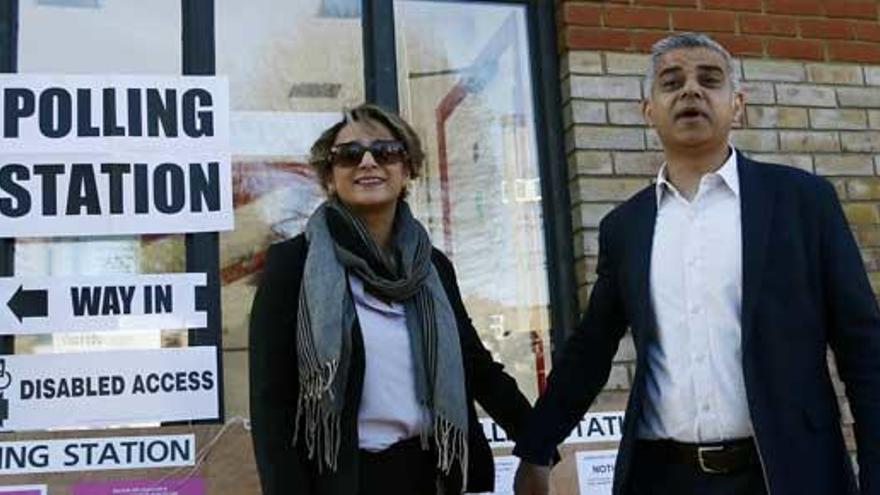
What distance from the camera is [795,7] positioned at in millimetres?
4539

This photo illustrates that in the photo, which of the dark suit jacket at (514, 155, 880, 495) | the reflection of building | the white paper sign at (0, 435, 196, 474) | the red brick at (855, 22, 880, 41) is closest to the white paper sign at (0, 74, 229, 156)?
the reflection of building

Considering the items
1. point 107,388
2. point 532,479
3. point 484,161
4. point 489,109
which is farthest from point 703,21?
point 107,388

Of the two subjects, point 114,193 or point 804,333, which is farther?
point 114,193

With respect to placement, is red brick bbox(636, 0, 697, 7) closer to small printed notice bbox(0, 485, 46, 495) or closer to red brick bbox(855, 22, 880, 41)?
red brick bbox(855, 22, 880, 41)

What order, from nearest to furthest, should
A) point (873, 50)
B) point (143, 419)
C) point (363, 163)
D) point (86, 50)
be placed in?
point (363, 163)
point (143, 419)
point (86, 50)
point (873, 50)

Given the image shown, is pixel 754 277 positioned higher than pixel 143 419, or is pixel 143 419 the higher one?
pixel 754 277

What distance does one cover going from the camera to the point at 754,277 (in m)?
2.21

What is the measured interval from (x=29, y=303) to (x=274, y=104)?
4.08ft

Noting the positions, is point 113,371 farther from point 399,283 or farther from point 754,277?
point 754,277

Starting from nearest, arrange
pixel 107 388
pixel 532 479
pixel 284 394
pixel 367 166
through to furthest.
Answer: pixel 284 394
pixel 367 166
pixel 532 479
pixel 107 388

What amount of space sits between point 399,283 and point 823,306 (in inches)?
39.5

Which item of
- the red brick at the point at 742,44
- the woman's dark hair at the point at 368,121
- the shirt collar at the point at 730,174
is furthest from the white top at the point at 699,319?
the red brick at the point at 742,44

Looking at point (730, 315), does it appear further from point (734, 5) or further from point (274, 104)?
point (734, 5)

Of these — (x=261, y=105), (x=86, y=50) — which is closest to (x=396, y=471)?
(x=261, y=105)
